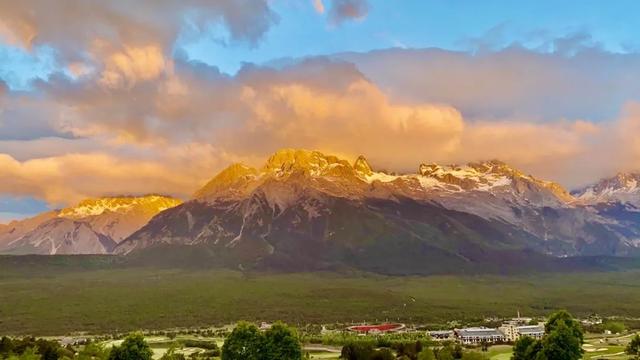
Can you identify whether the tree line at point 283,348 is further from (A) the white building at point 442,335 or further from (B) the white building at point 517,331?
(A) the white building at point 442,335

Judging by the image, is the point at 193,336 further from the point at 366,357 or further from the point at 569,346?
the point at 569,346

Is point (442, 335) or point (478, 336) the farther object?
point (442, 335)

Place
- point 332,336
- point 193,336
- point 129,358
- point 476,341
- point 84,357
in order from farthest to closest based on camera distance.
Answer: point 193,336, point 332,336, point 476,341, point 129,358, point 84,357

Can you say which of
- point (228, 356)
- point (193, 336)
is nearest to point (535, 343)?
point (228, 356)

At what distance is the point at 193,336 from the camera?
7013 inches

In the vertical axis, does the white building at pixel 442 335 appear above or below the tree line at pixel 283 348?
below

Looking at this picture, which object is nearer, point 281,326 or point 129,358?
point 129,358

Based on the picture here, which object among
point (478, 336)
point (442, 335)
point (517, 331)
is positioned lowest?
point (442, 335)

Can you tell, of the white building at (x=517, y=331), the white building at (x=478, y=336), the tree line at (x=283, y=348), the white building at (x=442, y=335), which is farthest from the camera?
the white building at (x=442, y=335)

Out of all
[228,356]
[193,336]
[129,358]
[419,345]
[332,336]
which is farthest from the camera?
[193,336]

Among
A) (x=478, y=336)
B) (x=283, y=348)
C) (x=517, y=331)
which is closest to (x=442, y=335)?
(x=478, y=336)

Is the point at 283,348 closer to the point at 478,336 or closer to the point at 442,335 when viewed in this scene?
the point at 478,336

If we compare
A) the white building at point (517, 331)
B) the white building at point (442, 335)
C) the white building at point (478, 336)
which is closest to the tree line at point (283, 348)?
the white building at point (478, 336)

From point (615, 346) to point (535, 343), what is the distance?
34767mm
